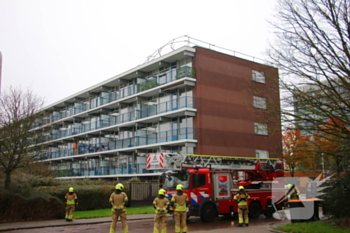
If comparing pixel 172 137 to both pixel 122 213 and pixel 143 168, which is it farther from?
pixel 122 213

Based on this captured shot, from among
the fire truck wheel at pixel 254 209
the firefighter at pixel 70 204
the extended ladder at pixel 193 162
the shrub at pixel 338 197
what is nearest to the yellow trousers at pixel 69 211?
the firefighter at pixel 70 204

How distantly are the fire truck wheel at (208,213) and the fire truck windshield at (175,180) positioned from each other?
4.58ft

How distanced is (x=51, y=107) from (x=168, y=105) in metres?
30.9

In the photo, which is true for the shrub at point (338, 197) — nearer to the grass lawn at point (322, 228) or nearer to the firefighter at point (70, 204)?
the grass lawn at point (322, 228)

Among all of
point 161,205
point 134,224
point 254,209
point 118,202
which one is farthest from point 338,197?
point 134,224

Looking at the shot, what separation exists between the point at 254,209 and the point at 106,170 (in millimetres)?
26346

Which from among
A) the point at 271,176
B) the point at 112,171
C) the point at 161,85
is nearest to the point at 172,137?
the point at 161,85

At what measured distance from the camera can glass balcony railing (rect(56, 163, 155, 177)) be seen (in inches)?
1438

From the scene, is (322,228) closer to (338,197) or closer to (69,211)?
(338,197)

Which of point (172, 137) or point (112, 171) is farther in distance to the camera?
point (112, 171)

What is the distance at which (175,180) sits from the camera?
17375mm

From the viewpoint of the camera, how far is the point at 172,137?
33219 mm

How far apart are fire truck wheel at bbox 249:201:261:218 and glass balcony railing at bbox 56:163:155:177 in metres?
17.6

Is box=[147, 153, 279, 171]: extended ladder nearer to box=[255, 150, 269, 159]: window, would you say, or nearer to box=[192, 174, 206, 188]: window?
box=[192, 174, 206, 188]: window
